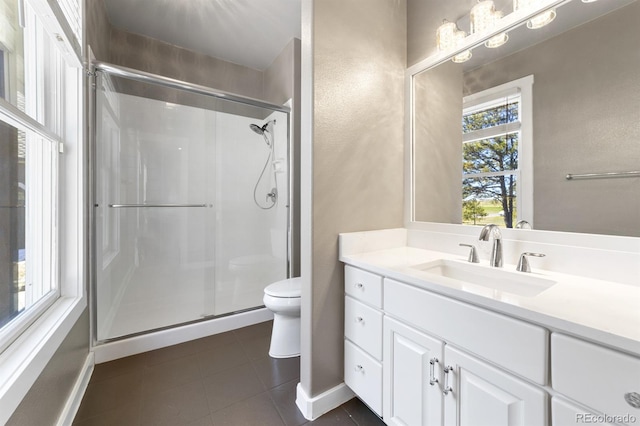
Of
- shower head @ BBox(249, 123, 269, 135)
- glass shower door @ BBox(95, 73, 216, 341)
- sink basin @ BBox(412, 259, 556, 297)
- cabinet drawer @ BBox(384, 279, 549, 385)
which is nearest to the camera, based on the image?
cabinet drawer @ BBox(384, 279, 549, 385)

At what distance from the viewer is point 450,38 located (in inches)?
57.2

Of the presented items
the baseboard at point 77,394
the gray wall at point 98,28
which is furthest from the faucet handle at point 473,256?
the gray wall at point 98,28

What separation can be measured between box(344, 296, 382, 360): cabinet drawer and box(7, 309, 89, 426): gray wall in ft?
3.96

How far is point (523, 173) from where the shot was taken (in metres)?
1.23

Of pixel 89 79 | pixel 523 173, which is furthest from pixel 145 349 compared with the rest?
pixel 523 173

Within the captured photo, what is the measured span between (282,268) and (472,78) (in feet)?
7.15

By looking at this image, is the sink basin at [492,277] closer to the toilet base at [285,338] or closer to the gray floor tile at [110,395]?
the toilet base at [285,338]

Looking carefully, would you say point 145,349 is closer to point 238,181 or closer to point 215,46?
point 238,181

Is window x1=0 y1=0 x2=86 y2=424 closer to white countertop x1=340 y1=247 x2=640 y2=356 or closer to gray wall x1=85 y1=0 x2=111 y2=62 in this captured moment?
gray wall x1=85 y1=0 x2=111 y2=62

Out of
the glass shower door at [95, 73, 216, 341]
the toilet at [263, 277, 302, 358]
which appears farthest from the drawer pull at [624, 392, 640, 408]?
the glass shower door at [95, 73, 216, 341]

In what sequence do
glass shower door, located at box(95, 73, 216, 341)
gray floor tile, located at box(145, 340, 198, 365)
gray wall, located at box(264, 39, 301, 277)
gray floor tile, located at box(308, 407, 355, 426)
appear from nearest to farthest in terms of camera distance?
gray floor tile, located at box(308, 407, 355, 426), gray floor tile, located at box(145, 340, 198, 365), glass shower door, located at box(95, 73, 216, 341), gray wall, located at box(264, 39, 301, 277)

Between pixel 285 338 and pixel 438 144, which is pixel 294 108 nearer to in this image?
pixel 438 144

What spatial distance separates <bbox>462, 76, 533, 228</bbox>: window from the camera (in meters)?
1.22

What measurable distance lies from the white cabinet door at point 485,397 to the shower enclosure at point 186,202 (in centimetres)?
188
